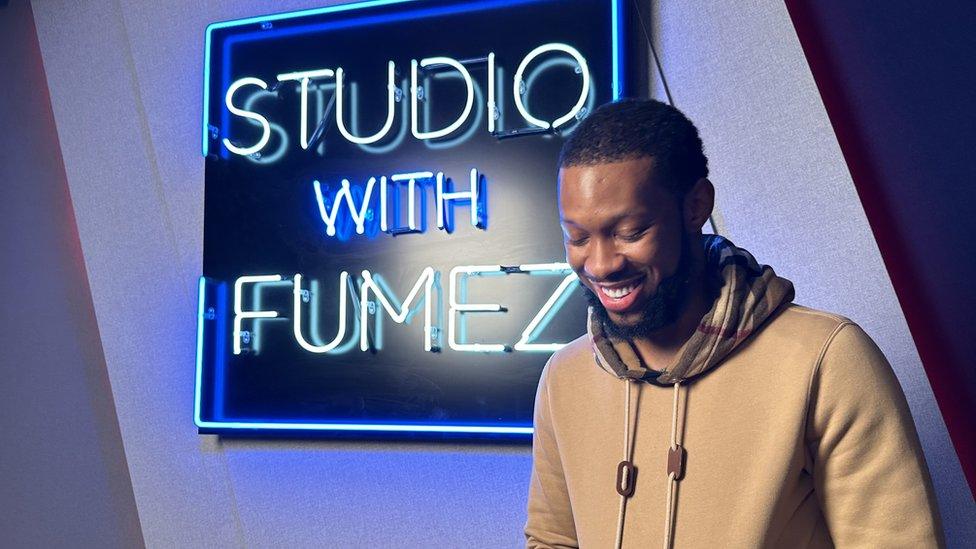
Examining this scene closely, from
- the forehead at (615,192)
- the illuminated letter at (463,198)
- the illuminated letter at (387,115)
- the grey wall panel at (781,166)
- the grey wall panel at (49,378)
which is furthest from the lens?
the grey wall panel at (49,378)

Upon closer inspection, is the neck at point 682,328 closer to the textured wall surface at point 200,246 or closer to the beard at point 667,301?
the beard at point 667,301

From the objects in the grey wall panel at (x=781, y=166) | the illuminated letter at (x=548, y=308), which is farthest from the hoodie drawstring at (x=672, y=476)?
the illuminated letter at (x=548, y=308)

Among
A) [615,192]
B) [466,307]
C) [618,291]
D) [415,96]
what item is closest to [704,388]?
[618,291]

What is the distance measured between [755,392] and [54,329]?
8.71 ft

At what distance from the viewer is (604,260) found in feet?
4.41

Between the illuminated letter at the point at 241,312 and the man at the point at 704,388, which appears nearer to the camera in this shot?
the man at the point at 704,388

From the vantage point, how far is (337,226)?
2.76 metres

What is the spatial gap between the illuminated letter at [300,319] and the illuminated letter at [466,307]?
35 cm

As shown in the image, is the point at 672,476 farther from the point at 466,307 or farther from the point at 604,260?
the point at 466,307

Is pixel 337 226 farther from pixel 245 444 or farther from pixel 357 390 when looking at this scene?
pixel 245 444

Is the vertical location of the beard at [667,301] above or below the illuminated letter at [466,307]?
above

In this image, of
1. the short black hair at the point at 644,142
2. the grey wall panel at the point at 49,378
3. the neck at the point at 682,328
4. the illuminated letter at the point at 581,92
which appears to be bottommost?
the grey wall panel at the point at 49,378

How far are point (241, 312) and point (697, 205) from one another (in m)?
1.82

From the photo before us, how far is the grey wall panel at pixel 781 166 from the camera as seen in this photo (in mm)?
2133
